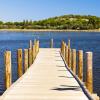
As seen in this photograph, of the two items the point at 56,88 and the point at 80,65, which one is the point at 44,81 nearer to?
the point at 56,88

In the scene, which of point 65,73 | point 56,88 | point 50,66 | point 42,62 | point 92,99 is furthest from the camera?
point 42,62

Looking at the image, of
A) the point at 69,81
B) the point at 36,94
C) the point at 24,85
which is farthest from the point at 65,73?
the point at 36,94

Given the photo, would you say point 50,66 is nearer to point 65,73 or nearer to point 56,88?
point 65,73

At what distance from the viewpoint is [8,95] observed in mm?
13656

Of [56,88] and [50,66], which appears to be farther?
[50,66]

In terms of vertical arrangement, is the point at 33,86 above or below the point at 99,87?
above

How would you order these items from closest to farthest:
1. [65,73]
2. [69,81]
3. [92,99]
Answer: [92,99] → [69,81] → [65,73]

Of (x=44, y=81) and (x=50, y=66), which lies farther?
(x=50, y=66)

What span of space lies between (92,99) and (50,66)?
11.0 meters

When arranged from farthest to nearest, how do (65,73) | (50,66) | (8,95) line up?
(50,66) → (65,73) → (8,95)

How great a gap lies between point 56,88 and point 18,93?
1807mm

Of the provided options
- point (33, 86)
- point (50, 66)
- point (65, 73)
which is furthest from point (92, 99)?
point (50, 66)

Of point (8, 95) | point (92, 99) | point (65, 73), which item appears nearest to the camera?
point (92, 99)

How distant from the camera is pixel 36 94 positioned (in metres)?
14.1
